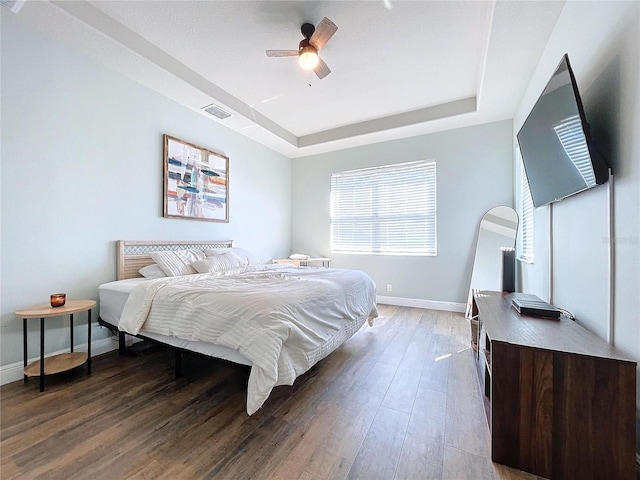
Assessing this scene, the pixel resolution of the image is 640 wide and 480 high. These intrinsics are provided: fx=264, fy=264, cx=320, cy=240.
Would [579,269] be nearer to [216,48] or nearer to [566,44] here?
[566,44]

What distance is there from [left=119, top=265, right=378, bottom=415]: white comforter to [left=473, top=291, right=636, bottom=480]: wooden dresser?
1049mm

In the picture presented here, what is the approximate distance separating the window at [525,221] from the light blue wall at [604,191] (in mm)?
907

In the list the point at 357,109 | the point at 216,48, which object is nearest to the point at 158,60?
the point at 216,48

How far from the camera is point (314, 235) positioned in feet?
17.0

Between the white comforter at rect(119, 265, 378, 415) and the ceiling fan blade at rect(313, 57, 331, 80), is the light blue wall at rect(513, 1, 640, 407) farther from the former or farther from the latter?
the ceiling fan blade at rect(313, 57, 331, 80)

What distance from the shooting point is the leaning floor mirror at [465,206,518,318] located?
3.48 metres

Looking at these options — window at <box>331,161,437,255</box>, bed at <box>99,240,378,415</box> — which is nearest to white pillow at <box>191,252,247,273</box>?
bed at <box>99,240,378,415</box>

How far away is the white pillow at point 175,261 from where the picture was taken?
2797mm

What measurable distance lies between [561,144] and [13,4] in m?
3.85

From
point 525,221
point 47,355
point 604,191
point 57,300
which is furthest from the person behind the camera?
point 525,221

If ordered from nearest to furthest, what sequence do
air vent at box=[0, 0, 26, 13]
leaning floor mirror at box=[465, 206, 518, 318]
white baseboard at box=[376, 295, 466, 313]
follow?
air vent at box=[0, 0, 26, 13]
leaning floor mirror at box=[465, 206, 518, 318]
white baseboard at box=[376, 295, 466, 313]

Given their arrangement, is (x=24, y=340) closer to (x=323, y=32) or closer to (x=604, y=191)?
(x=323, y=32)

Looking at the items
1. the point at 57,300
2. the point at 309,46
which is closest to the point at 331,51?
the point at 309,46

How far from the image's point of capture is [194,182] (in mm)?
3447
